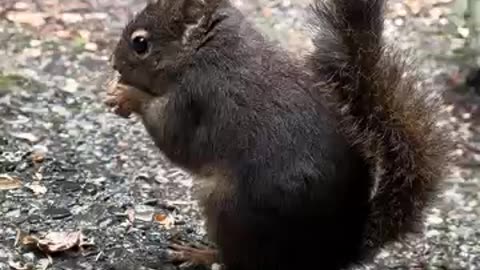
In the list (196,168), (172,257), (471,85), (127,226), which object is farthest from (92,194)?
(471,85)

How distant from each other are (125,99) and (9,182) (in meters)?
0.58

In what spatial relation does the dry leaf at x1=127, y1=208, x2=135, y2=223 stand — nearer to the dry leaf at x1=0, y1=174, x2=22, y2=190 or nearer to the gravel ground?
the gravel ground

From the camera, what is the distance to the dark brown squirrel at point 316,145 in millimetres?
2516

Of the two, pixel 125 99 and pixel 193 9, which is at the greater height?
pixel 193 9

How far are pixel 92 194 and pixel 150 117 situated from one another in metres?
0.52

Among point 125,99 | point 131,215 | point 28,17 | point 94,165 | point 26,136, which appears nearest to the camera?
point 125,99

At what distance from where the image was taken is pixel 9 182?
3.23 metres

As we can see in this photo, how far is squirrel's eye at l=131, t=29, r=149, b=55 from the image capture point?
2.80 meters

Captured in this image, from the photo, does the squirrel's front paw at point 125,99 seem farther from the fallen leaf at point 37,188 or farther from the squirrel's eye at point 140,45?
the fallen leaf at point 37,188

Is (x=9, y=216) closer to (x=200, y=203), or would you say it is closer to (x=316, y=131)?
(x=200, y=203)

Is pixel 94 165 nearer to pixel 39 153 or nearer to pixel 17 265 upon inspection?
pixel 39 153

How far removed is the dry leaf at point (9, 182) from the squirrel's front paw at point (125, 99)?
51 cm

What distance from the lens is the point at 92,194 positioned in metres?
3.22

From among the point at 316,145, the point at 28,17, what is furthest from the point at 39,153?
the point at 316,145
